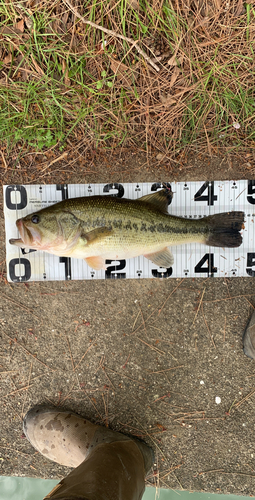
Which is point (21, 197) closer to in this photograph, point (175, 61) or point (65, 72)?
point (65, 72)

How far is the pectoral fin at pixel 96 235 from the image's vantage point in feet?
8.64

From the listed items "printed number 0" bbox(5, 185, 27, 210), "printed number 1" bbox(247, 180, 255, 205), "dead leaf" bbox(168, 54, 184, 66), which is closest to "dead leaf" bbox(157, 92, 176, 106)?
"dead leaf" bbox(168, 54, 184, 66)

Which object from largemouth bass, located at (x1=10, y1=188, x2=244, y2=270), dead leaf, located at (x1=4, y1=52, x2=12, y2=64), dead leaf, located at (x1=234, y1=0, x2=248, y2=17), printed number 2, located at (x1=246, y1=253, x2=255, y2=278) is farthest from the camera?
printed number 2, located at (x1=246, y1=253, x2=255, y2=278)

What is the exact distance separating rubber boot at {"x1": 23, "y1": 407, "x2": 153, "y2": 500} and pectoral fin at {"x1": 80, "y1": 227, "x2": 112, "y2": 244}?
6.22 feet

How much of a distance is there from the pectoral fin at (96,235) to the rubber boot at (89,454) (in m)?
1.90

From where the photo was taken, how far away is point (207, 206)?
3123 mm

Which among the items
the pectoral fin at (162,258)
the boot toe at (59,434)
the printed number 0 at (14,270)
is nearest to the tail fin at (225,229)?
the pectoral fin at (162,258)

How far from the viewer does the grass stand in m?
2.93

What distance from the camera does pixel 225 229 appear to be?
2898 mm

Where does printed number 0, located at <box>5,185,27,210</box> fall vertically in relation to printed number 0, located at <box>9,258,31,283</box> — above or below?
above

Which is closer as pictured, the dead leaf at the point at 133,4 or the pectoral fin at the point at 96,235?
the pectoral fin at the point at 96,235

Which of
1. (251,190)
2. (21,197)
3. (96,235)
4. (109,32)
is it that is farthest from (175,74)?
(21,197)

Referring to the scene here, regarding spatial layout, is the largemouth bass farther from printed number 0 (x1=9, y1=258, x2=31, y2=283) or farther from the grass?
the grass

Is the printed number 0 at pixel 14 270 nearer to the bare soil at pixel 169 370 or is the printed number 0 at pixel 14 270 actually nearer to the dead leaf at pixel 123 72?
the bare soil at pixel 169 370
